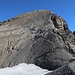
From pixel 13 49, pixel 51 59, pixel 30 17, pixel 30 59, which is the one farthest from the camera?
pixel 30 17

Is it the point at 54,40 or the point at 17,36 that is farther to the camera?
the point at 17,36

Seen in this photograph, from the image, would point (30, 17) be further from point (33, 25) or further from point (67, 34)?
point (67, 34)

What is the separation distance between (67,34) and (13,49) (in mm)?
6866

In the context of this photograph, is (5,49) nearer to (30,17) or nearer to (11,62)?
(11,62)

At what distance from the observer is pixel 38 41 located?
81.2 ft

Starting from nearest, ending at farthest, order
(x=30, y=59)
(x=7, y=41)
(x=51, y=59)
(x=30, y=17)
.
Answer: (x=51, y=59), (x=30, y=59), (x=7, y=41), (x=30, y=17)

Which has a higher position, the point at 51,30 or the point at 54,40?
the point at 51,30

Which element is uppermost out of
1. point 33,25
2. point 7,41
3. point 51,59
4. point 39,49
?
point 33,25

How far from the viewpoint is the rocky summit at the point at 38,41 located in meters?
21.6

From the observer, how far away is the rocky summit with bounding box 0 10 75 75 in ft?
71.0

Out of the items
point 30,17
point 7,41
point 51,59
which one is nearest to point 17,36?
point 7,41

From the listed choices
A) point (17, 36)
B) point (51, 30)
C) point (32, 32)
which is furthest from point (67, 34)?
point (17, 36)

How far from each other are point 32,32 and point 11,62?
5.83 meters

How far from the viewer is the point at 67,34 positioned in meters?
27.0
